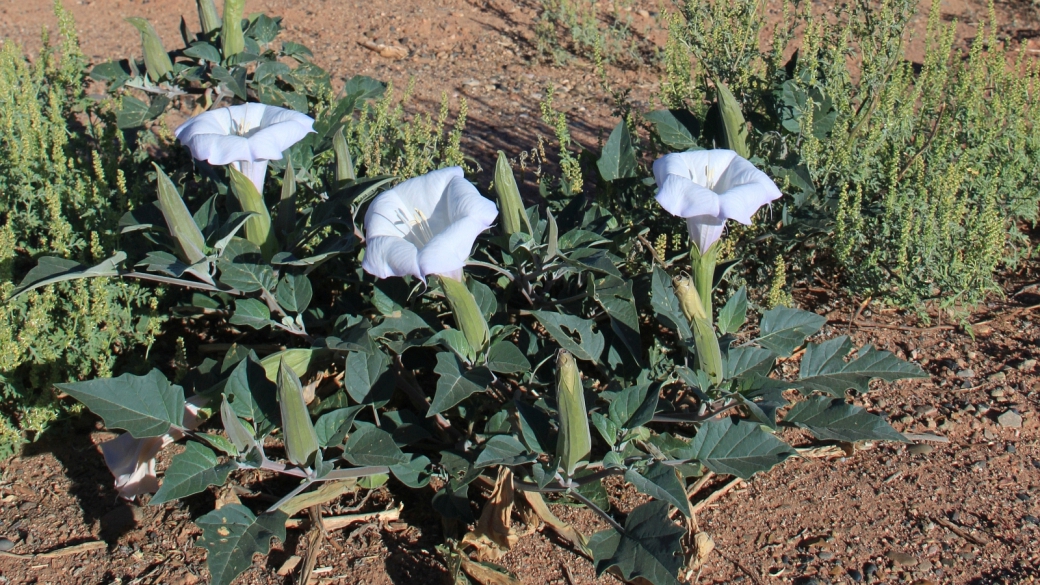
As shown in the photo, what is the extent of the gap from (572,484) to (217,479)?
764 mm

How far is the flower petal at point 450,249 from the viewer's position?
1.74 meters

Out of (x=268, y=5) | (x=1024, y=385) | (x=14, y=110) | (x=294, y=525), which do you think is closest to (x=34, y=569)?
(x=294, y=525)

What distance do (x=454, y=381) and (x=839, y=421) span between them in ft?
2.81

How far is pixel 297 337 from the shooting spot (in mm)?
2668

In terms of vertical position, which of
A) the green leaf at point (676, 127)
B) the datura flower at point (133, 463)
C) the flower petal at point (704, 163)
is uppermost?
the flower petal at point (704, 163)

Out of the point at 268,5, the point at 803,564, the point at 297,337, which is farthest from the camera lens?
the point at 268,5

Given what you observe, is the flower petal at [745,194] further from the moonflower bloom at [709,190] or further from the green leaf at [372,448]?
the green leaf at [372,448]

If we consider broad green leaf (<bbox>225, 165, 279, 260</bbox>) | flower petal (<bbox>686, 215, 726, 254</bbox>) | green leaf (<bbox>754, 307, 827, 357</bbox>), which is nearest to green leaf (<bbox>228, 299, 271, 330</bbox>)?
broad green leaf (<bbox>225, 165, 279, 260</bbox>)

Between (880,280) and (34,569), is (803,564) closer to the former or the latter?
(880,280)

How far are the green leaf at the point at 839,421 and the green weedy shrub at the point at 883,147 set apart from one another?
81 cm

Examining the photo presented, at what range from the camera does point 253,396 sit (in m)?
2.02

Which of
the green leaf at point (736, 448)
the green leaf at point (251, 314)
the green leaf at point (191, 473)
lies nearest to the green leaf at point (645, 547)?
the green leaf at point (736, 448)

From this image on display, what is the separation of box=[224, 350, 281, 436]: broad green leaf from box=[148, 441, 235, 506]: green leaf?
12 cm

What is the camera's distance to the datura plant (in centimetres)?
189
